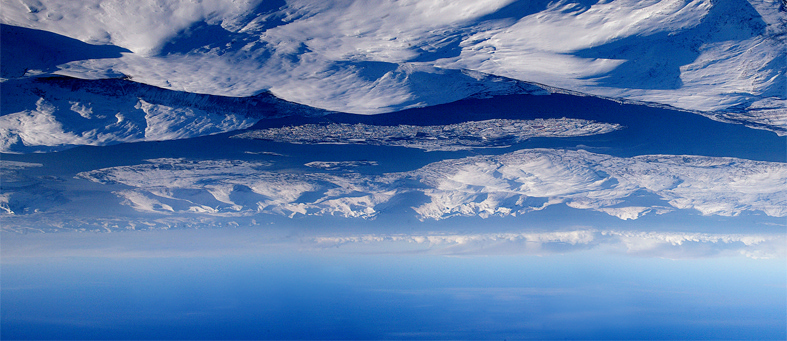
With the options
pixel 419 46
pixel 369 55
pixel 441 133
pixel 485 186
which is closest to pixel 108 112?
pixel 369 55

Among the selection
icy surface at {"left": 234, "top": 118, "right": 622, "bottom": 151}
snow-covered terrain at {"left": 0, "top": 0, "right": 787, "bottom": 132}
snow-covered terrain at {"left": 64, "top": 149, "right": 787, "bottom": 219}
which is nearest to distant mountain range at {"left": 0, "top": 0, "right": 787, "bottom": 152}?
snow-covered terrain at {"left": 0, "top": 0, "right": 787, "bottom": 132}

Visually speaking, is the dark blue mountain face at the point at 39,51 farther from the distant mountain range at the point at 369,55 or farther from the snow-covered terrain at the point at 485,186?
the snow-covered terrain at the point at 485,186

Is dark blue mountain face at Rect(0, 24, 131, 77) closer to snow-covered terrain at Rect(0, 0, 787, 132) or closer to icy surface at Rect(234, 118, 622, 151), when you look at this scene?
snow-covered terrain at Rect(0, 0, 787, 132)

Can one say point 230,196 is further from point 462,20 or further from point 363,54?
point 462,20

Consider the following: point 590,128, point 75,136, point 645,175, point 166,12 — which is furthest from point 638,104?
point 75,136

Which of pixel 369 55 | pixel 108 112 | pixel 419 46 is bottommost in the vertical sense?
pixel 419 46

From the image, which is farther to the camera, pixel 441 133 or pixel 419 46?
pixel 441 133

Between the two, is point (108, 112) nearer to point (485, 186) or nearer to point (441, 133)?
point (441, 133)
